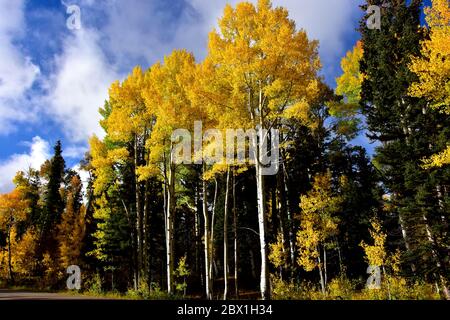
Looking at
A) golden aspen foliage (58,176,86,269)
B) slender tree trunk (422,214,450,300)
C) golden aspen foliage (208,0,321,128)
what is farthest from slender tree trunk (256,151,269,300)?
golden aspen foliage (58,176,86,269)

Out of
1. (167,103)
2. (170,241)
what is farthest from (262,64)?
(170,241)

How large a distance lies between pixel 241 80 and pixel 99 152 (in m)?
9.87

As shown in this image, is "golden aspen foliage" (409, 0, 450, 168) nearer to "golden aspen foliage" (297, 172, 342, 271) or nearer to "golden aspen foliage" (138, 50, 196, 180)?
"golden aspen foliage" (297, 172, 342, 271)

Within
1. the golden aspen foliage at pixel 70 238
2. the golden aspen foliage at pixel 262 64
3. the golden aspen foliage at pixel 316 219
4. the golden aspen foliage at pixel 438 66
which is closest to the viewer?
the golden aspen foliage at pixel 438 66

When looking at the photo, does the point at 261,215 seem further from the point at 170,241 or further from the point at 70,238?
the point at 70,238

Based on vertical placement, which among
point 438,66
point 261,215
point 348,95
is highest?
point 348,95

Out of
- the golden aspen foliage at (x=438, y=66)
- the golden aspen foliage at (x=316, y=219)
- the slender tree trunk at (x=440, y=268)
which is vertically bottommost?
the slender tree trunk at (x=440, y=268)

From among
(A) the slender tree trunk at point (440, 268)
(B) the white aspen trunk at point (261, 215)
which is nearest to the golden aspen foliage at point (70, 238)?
(B) the white aspen trunk at point (261, 215)

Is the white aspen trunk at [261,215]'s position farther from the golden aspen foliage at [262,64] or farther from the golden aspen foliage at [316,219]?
the golden aspen foliage at [316,219]

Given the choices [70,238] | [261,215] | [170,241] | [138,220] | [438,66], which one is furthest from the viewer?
[70,238]

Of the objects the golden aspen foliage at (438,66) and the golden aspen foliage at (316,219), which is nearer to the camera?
the golden aspen foliage at (438,66)

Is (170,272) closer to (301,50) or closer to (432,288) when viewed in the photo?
(301,50)

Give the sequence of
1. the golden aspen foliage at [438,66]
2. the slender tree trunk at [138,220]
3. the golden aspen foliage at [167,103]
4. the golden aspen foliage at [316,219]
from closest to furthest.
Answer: the golden aspen foliage at [438,66]
the golden aspen foliage at [167,103]
the slender tree trunk at [138,220]
the golden aspen foliage at [316,219]

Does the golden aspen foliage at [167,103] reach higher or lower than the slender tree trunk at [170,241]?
higher
